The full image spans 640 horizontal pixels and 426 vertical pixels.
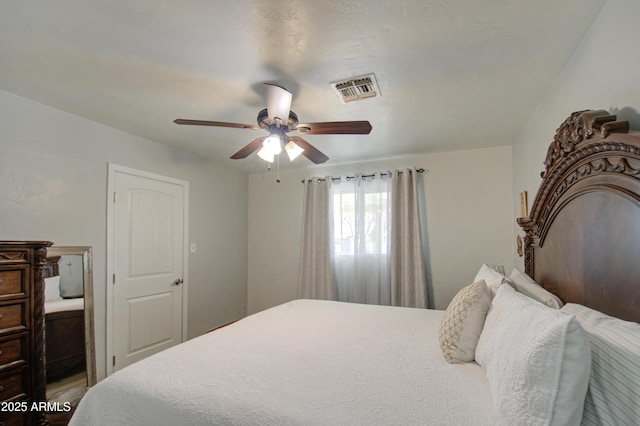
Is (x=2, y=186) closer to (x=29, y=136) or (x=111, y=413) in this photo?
(x=29, y=136)

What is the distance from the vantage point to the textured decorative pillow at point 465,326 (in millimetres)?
1395

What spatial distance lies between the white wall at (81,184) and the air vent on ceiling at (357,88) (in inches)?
→ 85.8

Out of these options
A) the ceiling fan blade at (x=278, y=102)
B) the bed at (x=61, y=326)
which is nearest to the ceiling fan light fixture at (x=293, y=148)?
the ceiling fan blade at (x=278, y=102)

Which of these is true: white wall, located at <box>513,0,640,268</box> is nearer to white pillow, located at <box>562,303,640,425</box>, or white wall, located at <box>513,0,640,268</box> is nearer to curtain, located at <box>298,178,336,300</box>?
white pillow, located at <box>562,303,640,425</box>

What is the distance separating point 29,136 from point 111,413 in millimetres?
2167

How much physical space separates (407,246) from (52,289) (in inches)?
132

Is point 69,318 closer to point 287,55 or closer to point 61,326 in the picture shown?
point 61,326

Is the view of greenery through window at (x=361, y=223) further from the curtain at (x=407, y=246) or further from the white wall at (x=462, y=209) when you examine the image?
the white wall at (x=462, y=209)

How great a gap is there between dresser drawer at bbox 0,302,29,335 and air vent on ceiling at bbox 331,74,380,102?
2.38 meters

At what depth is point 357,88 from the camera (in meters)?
2.00

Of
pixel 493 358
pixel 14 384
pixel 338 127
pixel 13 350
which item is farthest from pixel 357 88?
pixel 14 384

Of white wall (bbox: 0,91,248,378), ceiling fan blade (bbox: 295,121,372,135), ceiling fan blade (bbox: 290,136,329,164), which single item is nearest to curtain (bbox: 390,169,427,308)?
ceiling fan blade (bbox: 290,136,329,164)

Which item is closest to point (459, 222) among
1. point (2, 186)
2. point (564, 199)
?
point (564, 199)

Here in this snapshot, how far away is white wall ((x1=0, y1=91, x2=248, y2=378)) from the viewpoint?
83.6 inches
